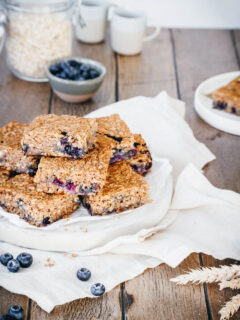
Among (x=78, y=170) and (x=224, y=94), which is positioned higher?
(x=78, y=170)

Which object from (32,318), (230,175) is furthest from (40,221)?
(230,175)

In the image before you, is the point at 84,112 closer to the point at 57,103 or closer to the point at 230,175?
the point at 57,103

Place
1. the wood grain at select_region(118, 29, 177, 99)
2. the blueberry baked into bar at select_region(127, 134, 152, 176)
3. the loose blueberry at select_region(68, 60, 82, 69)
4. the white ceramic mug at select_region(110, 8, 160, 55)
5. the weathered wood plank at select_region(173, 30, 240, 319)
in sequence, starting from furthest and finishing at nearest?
1. the white ceramic mug at select_region(110, 8, 160, 55)
2. the wood grain at select_region(118, 29, 177, 99)
3. the loose blueberry at select_region(68, 60, 82, 69)
4. the weathered wood plank at select_region(173, 30, 240, 319)
5. the blueberry baked into bar at select_region(127, 134, 152, 176)

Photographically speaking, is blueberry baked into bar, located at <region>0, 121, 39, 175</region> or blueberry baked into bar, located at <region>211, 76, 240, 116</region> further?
blueberry baked into bar, located at <region>211, 76, 240, 116</region>

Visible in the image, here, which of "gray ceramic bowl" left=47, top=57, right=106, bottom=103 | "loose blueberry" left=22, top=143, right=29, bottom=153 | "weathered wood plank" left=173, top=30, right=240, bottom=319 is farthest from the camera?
"gray ceramic bowl" left=47, top=57, right=106, bottom=103

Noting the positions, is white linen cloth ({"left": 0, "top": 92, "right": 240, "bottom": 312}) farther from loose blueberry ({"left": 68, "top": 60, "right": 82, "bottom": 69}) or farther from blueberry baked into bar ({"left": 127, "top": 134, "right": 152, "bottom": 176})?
loose blueberry ({"left": 68, "top": 60, "right": 82, "bottom": 69})

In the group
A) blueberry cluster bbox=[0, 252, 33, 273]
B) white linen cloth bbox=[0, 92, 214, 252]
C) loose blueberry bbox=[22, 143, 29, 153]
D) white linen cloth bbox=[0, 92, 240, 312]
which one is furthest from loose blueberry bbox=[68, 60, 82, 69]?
blueberry cluster bbox=[0, 252, 33, 273]

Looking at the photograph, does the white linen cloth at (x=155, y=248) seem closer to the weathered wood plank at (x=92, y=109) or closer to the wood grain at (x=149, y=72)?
the weathered wood plank at (x=92, y=109)
